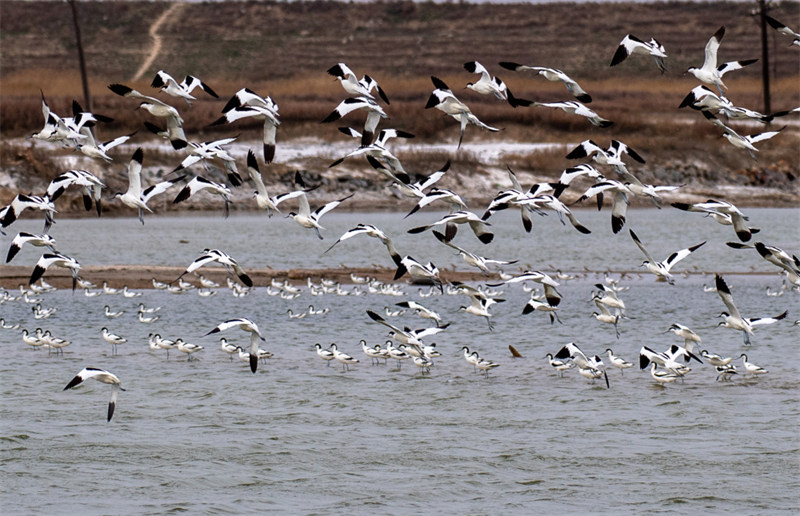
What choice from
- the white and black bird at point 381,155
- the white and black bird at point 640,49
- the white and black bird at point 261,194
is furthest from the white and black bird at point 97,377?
the white and black bird at point 640,49

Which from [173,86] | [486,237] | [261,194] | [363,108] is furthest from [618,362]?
[173,86]

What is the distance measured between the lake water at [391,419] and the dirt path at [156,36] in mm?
62551

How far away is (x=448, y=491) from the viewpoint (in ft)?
41.3

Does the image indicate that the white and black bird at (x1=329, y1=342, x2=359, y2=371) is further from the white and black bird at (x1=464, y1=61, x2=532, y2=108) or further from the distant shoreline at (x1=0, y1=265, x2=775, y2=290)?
the distant shoreline at (x1=0, y1=265, x2=775, y2=290)

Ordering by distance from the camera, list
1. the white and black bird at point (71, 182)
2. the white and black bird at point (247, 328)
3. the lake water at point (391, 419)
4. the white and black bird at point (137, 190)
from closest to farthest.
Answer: the lake water at point (391, 419) < the white and black bird at point (247, 328) < the white and black bird at point (137, 190) < the white and black bird at point (71, 182)

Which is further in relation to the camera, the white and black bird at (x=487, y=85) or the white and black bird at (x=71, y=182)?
the white and black bird at (x=71, y=182)

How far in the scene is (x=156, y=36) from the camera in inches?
3775

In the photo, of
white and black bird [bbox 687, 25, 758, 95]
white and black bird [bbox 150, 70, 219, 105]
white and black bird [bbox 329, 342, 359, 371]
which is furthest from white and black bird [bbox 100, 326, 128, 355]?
white and black bird [bbox 687, 25, 758, 95]

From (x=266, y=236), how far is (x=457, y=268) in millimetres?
10568

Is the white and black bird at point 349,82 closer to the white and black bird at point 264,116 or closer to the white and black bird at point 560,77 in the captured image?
the white and black bird at point 264,116

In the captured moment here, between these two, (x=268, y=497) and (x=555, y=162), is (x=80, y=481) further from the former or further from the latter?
(x=555, y=162)

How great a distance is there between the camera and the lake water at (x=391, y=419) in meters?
12.4

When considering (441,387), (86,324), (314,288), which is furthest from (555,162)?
(441,387)

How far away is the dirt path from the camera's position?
85.8m
